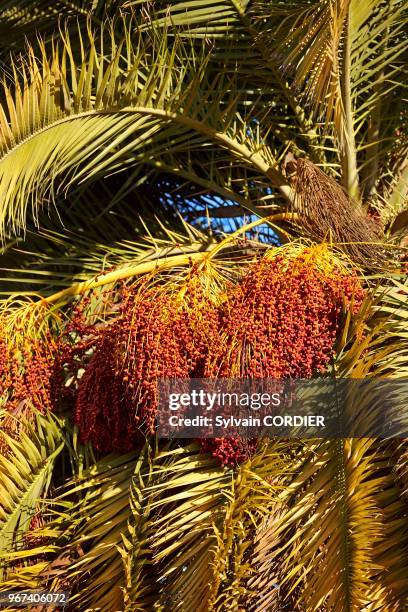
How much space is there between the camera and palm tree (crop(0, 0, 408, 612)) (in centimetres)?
411

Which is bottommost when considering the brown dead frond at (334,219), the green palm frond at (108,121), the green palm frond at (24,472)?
the green palm frond at (24,472)

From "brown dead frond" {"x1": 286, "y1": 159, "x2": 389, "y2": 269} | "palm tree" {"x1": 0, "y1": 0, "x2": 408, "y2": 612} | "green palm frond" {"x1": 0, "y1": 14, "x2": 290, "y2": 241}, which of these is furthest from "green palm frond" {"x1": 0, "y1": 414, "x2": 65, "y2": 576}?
"brown dead frond" {"x1": 286, "y1": 159, "x2": 389, "y2": 269}

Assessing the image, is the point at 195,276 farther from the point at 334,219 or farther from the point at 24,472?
the point at 24,472

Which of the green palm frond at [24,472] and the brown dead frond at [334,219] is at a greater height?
the brown dead frond at [334,219]

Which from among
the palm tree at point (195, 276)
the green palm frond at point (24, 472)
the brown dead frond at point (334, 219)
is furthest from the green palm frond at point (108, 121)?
the green palm frond at point (24, 472)

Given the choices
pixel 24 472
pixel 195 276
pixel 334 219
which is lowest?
pixel 24 472

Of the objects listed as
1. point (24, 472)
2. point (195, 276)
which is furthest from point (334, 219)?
point (24, 472)

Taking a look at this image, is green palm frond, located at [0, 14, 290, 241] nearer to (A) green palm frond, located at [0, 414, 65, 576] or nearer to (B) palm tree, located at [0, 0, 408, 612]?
(B) palm tree, located at [0, 0, 408, 612]

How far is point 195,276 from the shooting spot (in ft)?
15.2

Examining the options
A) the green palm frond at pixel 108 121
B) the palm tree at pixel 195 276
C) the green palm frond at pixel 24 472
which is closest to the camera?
the palm tree at pixel 195 276

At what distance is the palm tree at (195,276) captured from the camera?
162 inches

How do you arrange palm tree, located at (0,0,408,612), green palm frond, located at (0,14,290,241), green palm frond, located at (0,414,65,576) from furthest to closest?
green palm frond, located at (0,14,290,241) < green palm frond, located at (0,414,65,576) < palm tree, located at (0,0,408,612)

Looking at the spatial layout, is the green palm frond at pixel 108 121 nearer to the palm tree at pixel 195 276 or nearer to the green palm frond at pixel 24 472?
the palm tree at pixel 195 276

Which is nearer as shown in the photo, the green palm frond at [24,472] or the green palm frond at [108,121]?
the green palm frond at [24,472]
